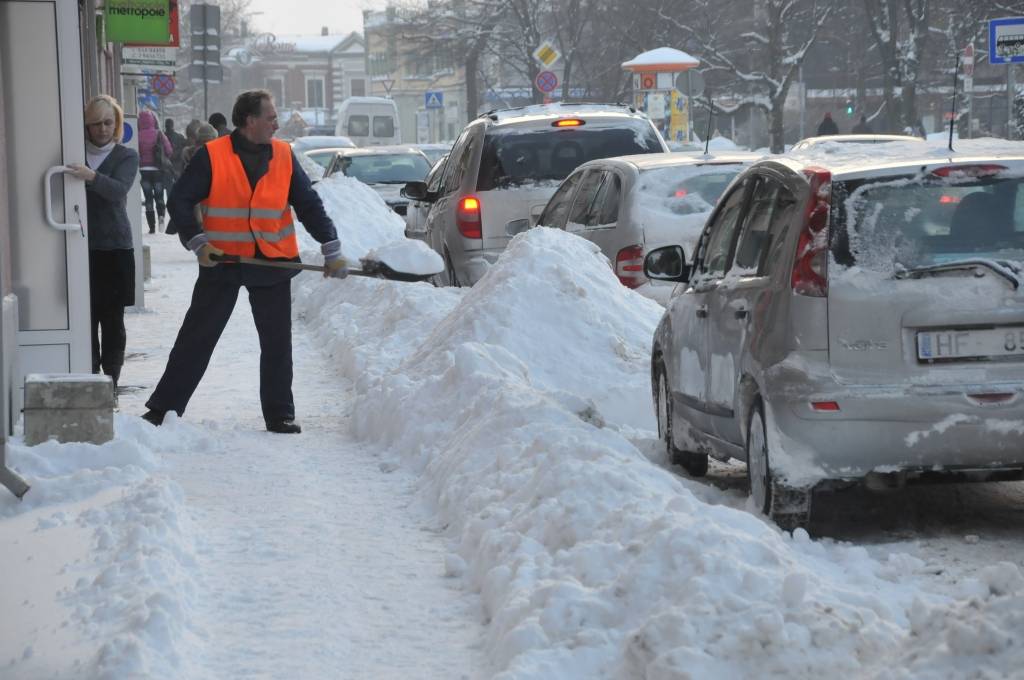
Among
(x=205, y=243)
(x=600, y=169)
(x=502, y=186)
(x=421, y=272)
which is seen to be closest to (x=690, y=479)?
(x=421, y=272)

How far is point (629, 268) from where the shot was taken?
41.7 feet

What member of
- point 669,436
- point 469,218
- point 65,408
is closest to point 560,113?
point 469,218

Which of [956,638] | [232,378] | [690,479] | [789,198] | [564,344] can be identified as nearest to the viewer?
[956,638]

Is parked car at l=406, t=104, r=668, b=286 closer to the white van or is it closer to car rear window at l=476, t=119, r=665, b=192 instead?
car rear window at l=476, t=119, r=665, b=192

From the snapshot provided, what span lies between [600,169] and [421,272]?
426cm

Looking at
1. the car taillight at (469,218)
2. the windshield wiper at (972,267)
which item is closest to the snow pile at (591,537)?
the windshield wiper at (972,267)

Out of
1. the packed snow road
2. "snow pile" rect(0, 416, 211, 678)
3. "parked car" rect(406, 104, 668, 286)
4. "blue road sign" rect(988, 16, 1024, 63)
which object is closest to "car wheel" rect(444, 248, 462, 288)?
"parked car" rect(406, 104, 668, 286)

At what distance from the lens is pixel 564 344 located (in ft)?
34.4

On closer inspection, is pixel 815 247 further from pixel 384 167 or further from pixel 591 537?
pixel 384 167

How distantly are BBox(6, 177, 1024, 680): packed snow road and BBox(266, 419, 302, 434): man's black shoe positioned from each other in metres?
0.14

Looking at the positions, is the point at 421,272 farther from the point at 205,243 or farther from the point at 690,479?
the point at 690,479

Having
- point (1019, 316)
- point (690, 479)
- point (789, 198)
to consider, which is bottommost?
point (690, 479)

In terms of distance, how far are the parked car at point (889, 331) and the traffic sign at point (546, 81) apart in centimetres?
3124

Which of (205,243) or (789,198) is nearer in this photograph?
(789,198)
